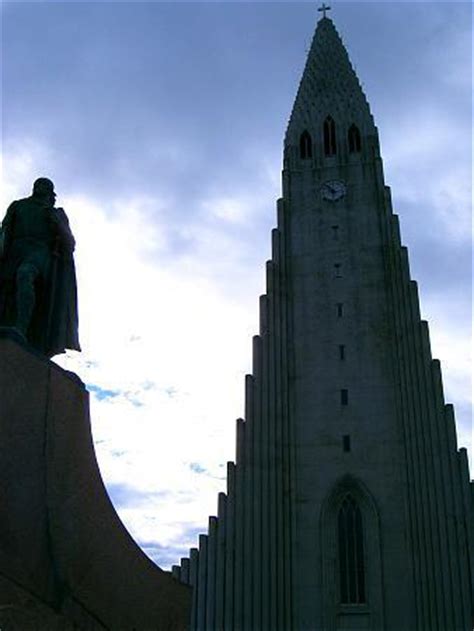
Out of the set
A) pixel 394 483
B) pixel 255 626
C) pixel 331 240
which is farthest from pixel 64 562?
pixel 331 240

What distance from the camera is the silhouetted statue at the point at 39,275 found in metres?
7.60

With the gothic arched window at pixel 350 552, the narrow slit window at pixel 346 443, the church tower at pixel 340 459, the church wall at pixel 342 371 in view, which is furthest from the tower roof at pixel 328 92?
the gothic arched window at pixel 350 552

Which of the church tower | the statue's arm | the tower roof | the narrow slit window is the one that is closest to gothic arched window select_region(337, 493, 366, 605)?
the church tower

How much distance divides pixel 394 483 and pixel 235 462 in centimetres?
594

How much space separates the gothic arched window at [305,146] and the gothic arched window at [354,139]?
1913 millimetres

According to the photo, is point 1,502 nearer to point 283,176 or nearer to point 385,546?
point 385,546

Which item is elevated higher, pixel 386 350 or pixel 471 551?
pixel 386 350

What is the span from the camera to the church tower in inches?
1079

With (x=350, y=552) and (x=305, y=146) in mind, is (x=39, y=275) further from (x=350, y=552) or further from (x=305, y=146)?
(x=305, y=146)

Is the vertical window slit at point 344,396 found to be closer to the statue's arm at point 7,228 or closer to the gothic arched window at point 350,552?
the gothic arched window at point 350,552

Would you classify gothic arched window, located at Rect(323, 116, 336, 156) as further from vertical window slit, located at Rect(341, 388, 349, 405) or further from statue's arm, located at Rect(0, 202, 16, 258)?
statue's arm, located at Rect(0, 202, 16, 258)

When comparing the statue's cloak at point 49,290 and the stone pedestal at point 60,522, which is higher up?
the statue's cloak at point 49,290

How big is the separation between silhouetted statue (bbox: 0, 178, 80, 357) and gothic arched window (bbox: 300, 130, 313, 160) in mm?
31202

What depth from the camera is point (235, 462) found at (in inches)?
1182
